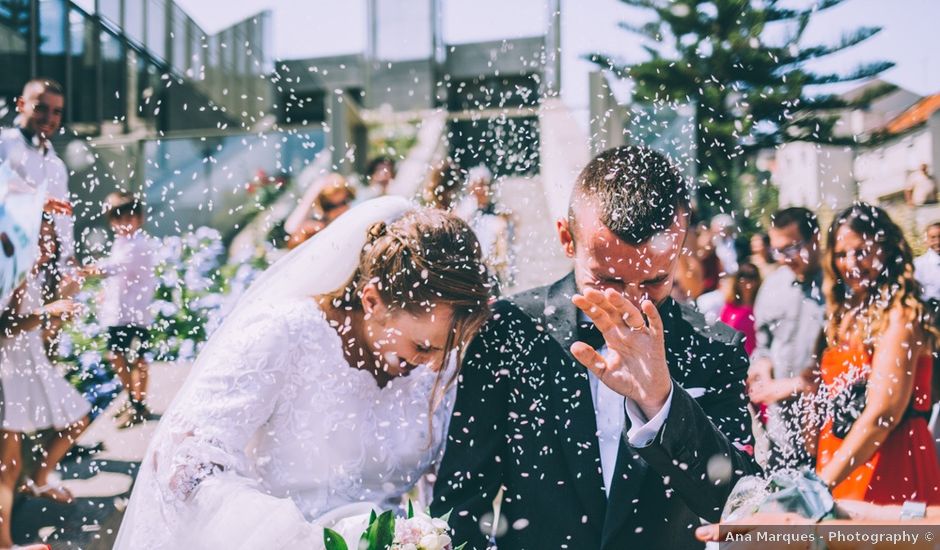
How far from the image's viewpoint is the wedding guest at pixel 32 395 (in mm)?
2828

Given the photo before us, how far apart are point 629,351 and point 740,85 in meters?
1.35

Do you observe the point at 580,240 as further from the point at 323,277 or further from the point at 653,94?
the point at 323,277

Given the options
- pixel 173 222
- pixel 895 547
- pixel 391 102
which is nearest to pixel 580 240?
pixel 895 547

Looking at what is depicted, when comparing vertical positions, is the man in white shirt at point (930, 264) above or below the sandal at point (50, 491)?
above

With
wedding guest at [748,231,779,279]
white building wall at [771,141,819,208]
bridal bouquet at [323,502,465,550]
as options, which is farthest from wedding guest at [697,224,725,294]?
bridal bouquet at [323,502,465,550]

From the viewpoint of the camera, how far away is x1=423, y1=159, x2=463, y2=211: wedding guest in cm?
238

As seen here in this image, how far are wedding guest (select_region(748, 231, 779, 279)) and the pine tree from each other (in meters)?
0.61

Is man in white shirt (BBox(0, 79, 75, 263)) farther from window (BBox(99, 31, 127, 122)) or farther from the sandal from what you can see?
window (BBox(99, 31, 127, 122))

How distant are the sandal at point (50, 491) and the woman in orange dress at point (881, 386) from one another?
2963mm

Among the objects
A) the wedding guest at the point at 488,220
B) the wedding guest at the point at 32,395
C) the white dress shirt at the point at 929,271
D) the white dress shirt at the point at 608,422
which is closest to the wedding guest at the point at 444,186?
the wedding guest at the point at 488,220

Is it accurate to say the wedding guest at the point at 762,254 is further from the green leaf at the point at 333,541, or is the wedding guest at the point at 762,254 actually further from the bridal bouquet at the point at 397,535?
the green leaf at the point at 333,541

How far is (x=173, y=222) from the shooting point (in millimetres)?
2951

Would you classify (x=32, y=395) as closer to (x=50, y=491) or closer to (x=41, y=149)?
(x=50, y=491)

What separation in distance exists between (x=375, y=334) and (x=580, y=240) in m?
0.67
